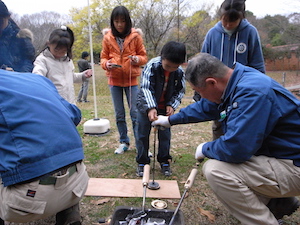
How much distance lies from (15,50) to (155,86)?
74.7 inches

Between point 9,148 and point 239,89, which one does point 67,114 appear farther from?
point 239,89

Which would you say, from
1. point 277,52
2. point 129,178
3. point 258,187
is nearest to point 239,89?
point 258,187

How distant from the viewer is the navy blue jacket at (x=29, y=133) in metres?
1.40

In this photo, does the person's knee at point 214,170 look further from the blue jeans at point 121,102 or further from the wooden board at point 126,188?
the blue jeans at point 121,102

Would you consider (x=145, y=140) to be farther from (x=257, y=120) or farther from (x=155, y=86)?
(x=257, y=120)

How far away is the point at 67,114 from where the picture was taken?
167cm

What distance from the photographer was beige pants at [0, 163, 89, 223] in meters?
1.46

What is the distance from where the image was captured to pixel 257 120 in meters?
1.54

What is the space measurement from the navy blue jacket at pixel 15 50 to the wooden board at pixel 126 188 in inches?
68.3

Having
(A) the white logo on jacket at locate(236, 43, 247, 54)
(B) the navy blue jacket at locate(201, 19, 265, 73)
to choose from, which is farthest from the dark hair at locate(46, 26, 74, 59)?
(A) the white logo on jacket at locate(236, 43, 247, 54)

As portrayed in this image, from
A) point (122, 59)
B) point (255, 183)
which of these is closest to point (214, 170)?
point (255, 183)

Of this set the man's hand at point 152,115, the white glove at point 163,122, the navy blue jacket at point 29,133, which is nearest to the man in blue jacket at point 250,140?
the white glove at point 163,122

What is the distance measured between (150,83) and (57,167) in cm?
Answer: 142

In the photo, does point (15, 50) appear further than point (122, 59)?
No
